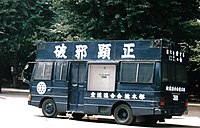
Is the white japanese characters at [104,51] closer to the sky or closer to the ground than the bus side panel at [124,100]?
closer to the sky

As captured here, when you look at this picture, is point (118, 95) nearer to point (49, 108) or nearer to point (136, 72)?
point (136, 72)

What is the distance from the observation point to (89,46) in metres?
16.0

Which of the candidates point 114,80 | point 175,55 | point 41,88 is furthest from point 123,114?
point 41,88

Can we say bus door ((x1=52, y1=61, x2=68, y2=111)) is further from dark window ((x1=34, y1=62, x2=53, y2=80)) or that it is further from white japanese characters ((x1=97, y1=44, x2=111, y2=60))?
white japanese characters ((x1=97, y1=44, x2=111, y2=60))

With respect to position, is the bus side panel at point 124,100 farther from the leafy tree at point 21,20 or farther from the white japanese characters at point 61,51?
the leafy tree at point 21,20

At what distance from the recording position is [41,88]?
17062 mm

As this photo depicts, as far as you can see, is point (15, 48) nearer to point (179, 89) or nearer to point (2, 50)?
point (2, 50)

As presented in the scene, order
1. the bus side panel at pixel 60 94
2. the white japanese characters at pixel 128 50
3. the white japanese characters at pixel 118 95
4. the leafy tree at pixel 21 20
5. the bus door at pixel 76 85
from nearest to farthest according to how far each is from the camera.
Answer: the white japanese characters at pixel 118 95, the white japanese characters at pixel 128 50, the bus door at pixel 76 85, the bus side panel at pixel 60 94, the leafy tree at pixel 21 20

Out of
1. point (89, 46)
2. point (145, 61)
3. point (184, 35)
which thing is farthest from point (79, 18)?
point (145, 61)

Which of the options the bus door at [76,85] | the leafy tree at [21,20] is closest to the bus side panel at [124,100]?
the bus door at [76,85]

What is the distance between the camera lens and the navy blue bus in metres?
14.3

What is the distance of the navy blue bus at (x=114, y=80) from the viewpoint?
14.3m

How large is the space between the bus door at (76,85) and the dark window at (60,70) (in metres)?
0.30

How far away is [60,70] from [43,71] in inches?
35.2
